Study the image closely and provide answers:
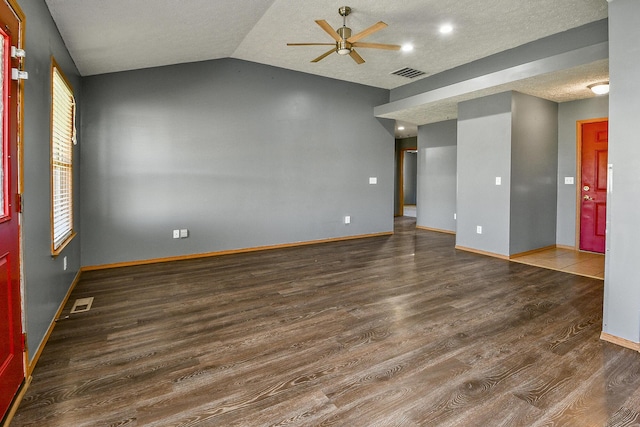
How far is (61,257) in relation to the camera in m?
3.11

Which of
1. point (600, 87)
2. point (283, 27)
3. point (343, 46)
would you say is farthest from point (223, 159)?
point (600, 87)

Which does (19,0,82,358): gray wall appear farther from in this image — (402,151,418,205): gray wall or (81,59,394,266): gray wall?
(402,151,418,205): gray wall

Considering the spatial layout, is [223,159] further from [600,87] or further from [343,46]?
[600,87]

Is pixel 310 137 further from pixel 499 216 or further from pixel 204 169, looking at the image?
pixel 499 216

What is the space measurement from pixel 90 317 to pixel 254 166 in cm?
327

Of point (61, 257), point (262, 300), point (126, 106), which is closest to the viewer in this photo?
point (61, 257)

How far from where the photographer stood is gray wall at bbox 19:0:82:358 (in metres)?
2.08

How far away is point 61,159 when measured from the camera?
322 centimetres

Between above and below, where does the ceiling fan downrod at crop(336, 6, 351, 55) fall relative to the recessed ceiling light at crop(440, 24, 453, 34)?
below

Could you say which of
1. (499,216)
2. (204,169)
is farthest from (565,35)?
(204,169)

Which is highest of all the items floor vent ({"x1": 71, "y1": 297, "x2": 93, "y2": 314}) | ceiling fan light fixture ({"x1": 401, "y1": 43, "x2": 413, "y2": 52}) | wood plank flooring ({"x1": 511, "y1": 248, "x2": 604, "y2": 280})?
ceiling fan light fixture ({"x1": 401, "y1": 43, "x2": 413, "y2": 52})

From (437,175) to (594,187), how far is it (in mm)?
2991

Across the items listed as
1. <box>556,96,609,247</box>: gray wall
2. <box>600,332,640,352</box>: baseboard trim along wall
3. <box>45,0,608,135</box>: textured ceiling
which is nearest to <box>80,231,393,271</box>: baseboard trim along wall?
<box>45,0,608,135</box>: textured ceiling

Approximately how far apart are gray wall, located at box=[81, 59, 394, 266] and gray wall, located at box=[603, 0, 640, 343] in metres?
4.34
